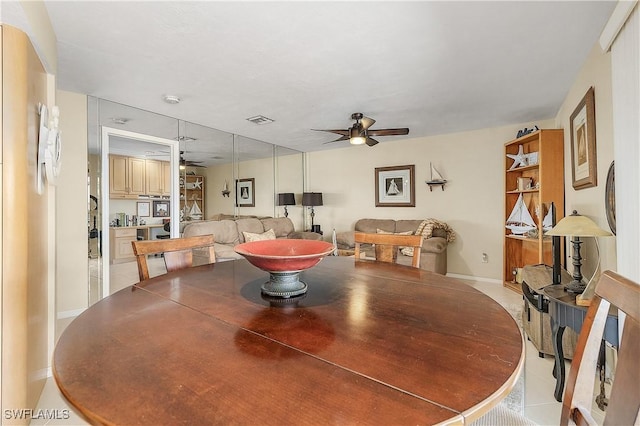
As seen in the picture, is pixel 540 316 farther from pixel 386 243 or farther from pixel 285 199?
pixel 285 199

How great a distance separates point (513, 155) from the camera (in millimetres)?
4273

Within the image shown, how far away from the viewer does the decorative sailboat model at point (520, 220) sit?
4043mm

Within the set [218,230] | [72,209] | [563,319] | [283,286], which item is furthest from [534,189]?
[72,209]

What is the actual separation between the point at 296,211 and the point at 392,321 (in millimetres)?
5550

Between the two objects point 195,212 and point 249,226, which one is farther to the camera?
point 249,226

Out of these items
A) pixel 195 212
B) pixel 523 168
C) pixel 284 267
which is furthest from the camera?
pixel 195 212

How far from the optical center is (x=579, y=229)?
189 centimetres

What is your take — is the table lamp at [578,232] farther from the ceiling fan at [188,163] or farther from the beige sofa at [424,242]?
the ceiling fan at [188,163]

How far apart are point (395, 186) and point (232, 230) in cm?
296

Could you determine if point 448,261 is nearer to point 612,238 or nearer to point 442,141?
point 442,141

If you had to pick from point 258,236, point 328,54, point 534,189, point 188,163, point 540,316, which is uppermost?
point 328,54

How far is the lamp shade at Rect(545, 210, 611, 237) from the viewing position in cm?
184

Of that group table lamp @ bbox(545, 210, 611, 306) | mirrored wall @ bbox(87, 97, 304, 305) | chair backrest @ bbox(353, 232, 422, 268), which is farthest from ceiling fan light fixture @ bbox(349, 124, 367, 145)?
mirrored wall @ bbox(87, 97, 304, 305)

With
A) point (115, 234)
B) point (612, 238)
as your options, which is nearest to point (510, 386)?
point (612, 238)
